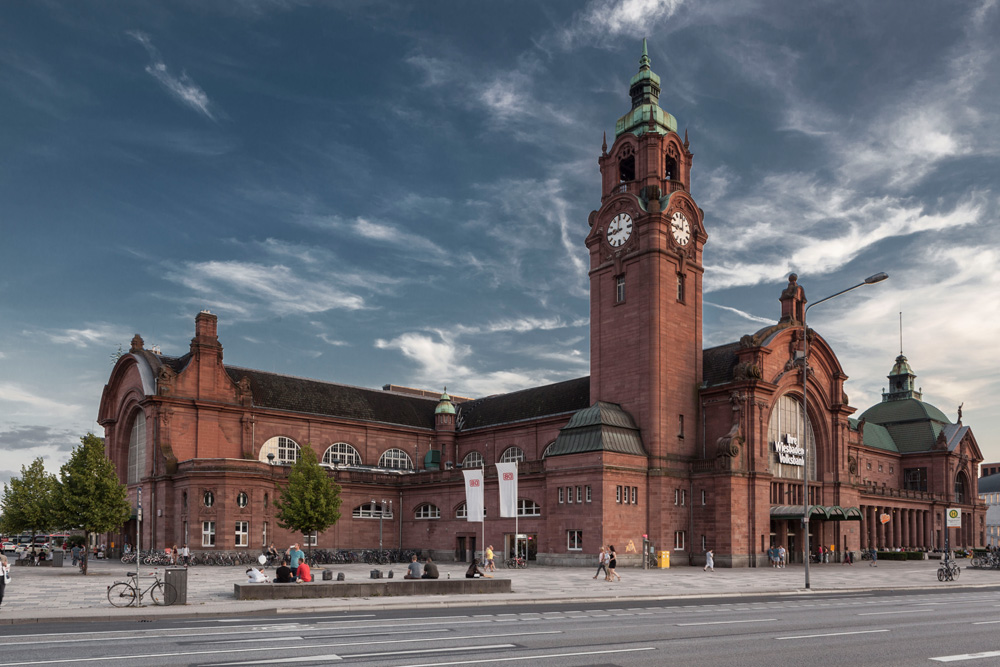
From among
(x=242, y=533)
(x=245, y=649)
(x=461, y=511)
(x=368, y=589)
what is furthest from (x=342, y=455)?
(x=245, y=649)

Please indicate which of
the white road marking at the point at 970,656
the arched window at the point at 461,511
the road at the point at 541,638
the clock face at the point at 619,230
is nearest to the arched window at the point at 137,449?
the arched window at the point at 461,511

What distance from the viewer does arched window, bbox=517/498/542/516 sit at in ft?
204

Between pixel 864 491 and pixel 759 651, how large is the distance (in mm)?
73592

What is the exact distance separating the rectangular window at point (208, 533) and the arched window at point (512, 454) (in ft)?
84.4

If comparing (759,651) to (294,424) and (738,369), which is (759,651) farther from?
(294,424)

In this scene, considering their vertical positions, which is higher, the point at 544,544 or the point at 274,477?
the point at 274,477

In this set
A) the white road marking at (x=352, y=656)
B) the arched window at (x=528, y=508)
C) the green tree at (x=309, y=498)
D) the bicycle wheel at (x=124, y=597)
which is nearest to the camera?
the white road marking at (x=352, y=656)

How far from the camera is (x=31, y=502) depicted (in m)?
59.6

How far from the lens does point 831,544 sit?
69.3 m

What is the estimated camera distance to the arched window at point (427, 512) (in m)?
71.4

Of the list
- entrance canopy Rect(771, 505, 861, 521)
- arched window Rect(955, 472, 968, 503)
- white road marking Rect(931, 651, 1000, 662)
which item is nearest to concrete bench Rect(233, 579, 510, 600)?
white road marking Rect(931, 651, 1000, 662)

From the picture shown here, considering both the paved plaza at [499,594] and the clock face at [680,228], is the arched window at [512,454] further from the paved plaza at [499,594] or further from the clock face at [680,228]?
the clock face at [680,228]

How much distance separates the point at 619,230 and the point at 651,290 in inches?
246

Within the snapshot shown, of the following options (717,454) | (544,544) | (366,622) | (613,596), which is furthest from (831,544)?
(366,622)
